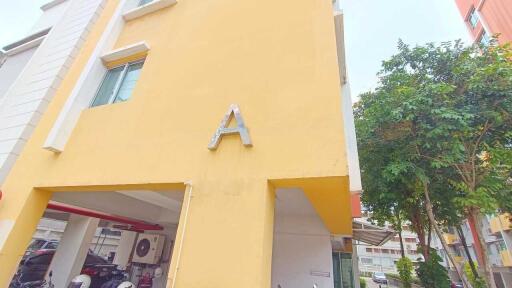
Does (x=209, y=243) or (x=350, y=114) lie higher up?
(x=350, y=114)

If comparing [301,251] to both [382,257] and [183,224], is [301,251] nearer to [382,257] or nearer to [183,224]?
[183,224]

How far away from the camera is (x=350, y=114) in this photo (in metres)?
4.46

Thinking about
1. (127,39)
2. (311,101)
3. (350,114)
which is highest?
(127,39)

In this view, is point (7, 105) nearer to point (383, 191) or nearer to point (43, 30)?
point (43, 30)

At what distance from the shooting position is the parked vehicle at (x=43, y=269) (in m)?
7.66

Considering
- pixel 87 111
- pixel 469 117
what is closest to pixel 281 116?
pixel 87 111

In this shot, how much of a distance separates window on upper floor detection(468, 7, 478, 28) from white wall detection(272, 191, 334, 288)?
64.7 ft

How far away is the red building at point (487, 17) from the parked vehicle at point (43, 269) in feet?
63.5

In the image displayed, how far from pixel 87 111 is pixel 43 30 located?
4.59 m

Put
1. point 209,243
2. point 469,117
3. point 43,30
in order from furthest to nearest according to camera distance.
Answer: point 43,30, point 469,117, point 209,243

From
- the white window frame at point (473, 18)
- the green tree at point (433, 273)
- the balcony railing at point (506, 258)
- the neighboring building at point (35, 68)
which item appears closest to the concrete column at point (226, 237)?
A: the neighboring building at point (35, 68)

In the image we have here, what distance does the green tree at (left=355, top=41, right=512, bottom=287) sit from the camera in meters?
6.25

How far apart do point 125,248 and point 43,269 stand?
2.98m

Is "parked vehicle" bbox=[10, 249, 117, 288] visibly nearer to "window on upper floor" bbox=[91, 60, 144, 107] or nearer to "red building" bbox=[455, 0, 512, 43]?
"window on upper floor" bbox=[91, 60, 144, 107]
